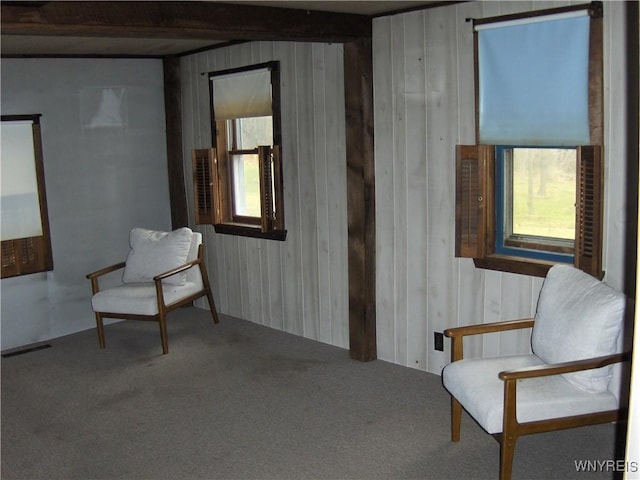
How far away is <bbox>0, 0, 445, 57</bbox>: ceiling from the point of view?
3473 millimetres

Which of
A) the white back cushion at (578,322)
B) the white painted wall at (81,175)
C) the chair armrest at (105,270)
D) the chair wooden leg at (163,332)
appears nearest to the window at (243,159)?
the white painted wall at (81,175)

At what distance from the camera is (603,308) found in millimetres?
3010

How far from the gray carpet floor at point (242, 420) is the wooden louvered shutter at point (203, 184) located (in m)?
1.11

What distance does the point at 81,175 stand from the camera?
5.84 m

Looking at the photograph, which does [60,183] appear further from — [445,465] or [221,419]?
[445,465]

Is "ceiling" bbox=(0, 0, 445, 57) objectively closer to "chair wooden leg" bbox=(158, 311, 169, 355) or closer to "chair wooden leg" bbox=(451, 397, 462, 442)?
"chair wooden leg" bbox=(158, 311, 169, 355)

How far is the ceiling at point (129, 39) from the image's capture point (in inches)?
137

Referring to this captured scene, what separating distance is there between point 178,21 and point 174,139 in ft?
9.13

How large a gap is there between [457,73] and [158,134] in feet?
10.2

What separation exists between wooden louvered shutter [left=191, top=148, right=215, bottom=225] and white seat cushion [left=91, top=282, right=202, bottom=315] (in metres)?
0.73

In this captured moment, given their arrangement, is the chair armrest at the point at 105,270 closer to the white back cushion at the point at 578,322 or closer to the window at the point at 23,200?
the window at the point at 23,200

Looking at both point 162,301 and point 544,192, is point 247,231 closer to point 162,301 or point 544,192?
point 162,301

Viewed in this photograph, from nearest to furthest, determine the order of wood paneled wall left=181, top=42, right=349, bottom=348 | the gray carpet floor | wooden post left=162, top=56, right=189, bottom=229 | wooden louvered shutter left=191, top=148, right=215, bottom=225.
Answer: the gray carpet floor → wood paneled wall left=181, top=42, right=349, bottom=348 → wooden louvered shutter left=191, top=148, right=215, bottom=225 → wooden post left=162, top=56, right=189, bottom=229

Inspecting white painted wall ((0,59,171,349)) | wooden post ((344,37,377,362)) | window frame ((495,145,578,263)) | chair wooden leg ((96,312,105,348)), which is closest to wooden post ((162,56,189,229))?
white painted wall ((0,59,171,349))
